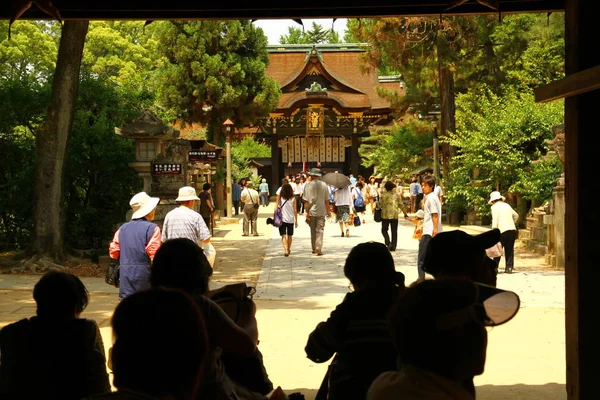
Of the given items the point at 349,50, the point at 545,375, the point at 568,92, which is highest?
the point at 349,50

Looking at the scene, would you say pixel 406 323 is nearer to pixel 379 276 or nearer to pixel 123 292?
pixel 379 276

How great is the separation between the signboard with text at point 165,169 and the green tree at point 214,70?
13854 millimetres

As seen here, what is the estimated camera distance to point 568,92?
4.48 meters

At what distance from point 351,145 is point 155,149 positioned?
103ft

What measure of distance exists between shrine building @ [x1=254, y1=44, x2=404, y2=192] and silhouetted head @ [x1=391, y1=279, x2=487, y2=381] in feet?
128

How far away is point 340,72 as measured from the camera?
51.8 metres

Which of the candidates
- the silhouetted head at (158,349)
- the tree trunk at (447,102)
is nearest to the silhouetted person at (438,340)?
the silhouetted head at (158,349)

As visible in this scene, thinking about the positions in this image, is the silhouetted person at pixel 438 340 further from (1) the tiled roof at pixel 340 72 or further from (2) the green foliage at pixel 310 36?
(2) the green foliage at pixel 310 36

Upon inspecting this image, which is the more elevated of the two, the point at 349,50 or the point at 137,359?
the point at 349,50

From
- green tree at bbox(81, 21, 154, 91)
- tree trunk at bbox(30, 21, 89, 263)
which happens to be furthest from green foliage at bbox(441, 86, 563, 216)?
green tree at bbox(81, 21, 154, 91)

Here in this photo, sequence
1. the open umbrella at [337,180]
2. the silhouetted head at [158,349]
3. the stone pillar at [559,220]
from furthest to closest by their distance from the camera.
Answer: the open umbrella at [337,180], the stone pillar at [559,220], the silhouetted head at [158,349]

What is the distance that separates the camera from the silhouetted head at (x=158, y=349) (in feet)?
7.30

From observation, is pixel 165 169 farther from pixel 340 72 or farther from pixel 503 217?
pixel 340 72

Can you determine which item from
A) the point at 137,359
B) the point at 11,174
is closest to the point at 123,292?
the point at 137,359
